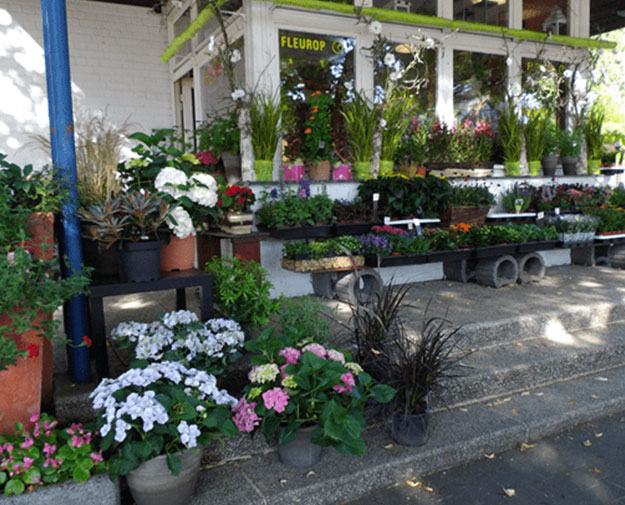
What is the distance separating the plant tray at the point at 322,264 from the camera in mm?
4574

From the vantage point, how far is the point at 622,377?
382 cm

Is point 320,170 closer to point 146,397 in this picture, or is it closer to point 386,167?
point 386,167

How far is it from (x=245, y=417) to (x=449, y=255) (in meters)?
3.20

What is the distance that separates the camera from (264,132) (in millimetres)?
4883

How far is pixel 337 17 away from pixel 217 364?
388 cm

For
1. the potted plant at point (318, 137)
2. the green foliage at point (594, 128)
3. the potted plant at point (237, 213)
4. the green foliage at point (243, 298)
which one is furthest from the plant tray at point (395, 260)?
the green foliage at point (594, 128)

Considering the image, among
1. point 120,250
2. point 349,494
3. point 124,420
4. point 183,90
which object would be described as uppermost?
point 183,90

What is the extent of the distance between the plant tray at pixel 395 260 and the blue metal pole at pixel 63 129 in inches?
103

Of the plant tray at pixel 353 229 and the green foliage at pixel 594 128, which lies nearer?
the plant tray at pixel 353 229

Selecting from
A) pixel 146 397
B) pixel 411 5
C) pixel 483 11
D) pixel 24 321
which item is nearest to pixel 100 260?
pixel 24 321

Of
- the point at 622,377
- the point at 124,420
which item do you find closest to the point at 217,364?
the point at 124,420

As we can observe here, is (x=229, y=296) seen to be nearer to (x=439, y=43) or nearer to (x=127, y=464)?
(x=127, y=464)

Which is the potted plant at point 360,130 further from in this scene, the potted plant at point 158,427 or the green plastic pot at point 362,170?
the potted plant at point 158,427

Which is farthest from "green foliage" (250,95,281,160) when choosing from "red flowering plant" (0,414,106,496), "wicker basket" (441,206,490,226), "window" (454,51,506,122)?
"red flowering plant" (0,414,106,496)
